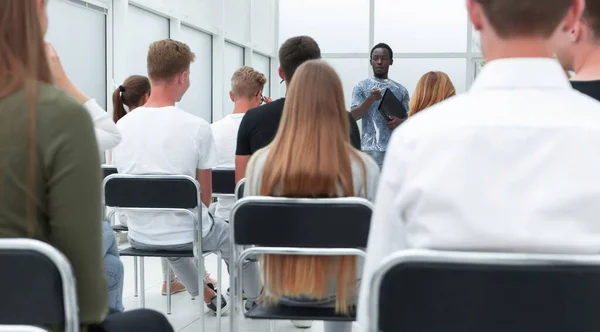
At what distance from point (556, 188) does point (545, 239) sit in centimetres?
8

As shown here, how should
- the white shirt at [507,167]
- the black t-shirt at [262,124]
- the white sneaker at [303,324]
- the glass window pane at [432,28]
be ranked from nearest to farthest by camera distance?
the white shirt at [507,167] < the black t-shirt at [262,124] < the white sneaker at [303,324] < the glass window pane at [432,28]

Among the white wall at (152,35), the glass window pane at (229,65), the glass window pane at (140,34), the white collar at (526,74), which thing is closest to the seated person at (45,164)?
the white collar at (526,74)

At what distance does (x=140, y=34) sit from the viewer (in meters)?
7.27

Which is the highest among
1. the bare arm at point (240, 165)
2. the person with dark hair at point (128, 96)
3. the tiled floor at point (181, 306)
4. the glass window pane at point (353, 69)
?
the glass window pane at point (353, 69)

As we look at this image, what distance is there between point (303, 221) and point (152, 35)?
5917 mm

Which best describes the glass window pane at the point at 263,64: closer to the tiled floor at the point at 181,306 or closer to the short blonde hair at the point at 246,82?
the tiled floor at the point at 181,306

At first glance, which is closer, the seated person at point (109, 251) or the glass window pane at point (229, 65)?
the seated person at point (109, 251)

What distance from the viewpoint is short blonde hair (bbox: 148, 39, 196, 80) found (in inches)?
132

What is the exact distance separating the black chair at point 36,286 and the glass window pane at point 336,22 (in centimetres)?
972

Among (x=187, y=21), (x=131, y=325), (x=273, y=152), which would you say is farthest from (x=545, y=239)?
(x=187, y=21)

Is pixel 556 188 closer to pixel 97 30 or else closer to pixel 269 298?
pixel 269 298

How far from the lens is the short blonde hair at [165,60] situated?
11.0 ft

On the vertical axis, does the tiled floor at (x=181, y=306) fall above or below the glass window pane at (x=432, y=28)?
below

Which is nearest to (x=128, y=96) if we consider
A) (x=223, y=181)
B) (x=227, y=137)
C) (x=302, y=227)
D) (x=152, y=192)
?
(x=227, y=137)
